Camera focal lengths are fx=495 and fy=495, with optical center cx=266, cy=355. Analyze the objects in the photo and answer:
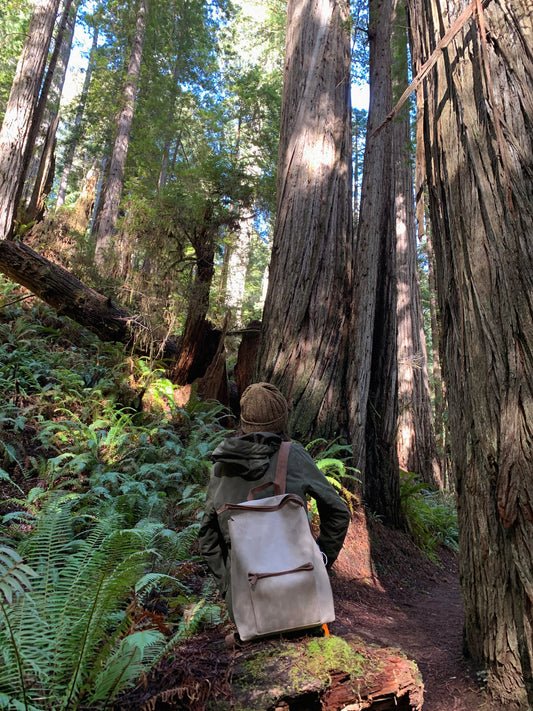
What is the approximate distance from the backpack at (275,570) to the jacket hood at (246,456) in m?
0.22

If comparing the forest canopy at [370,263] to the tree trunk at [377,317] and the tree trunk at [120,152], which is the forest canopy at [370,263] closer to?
the tree trunk at [377,317]

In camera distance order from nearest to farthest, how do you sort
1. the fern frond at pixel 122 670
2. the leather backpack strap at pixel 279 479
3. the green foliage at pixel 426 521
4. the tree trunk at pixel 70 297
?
1. the fern frond at pixel 122 670
2. the leather backpack strap at pixel 279 479
3. the green foliage at pixel 426 521
4. the tree trunk at pixel 70 297

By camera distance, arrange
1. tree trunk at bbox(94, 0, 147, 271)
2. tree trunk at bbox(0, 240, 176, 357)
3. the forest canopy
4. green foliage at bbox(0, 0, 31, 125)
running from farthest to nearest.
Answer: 1. green foliage at bbox(0, 0, 31, 125)
2. tree trunk at bbox(94, 0, 147, 271)
3. tree trunk at bbox(0, 240, 176, 357)
4. the forest canopy

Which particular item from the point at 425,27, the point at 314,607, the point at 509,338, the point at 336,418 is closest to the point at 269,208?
the point at 336,418

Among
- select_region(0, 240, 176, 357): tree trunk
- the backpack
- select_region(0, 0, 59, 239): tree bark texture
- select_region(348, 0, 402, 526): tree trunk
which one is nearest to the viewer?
the backpack

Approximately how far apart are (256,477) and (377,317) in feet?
13.4

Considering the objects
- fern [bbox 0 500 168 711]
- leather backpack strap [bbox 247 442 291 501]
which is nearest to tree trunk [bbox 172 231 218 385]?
fern [bbox 0 500 168 711]

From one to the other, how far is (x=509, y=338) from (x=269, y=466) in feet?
4.75

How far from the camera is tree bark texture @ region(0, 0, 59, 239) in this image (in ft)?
33.5

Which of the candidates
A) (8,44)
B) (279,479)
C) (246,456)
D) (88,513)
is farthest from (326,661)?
(8,44)

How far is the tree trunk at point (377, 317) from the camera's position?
5.66 metres

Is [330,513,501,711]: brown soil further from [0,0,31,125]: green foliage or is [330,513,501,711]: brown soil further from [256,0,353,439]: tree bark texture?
[0,0,31,125]: green foliage

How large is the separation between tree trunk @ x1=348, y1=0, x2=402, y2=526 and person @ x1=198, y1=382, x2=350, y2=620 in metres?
2.73

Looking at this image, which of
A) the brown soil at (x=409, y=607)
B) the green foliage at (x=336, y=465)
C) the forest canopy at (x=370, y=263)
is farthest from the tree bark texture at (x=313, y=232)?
the brown soil at (x=409, y=607)
